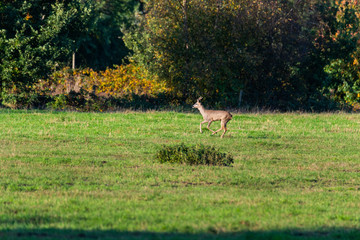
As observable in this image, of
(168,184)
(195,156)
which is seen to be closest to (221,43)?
(195,156)

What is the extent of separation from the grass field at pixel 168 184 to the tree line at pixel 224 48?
7.42 meters

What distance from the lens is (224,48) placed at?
3266 cm

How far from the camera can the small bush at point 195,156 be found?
1544 cm

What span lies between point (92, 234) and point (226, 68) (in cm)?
2476

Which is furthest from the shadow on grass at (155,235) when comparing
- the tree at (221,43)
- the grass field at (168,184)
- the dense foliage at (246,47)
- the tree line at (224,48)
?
the dense foliage at (246,47)

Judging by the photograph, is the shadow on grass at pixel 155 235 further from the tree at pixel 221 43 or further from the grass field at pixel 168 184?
the tree at pixel 221 43

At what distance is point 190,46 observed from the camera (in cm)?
3192

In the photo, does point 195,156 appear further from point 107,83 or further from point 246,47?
point 107,83

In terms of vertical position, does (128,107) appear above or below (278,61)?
below

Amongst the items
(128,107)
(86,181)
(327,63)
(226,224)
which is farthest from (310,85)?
(226,224)

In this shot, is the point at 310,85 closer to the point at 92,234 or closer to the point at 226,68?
the point at 226,68

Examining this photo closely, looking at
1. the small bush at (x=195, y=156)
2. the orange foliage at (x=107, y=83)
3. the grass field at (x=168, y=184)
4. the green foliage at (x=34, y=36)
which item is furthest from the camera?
the orange foliage at (x=107, y=83)

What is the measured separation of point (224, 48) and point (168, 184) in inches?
835

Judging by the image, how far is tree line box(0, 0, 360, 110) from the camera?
3083 centimetres
